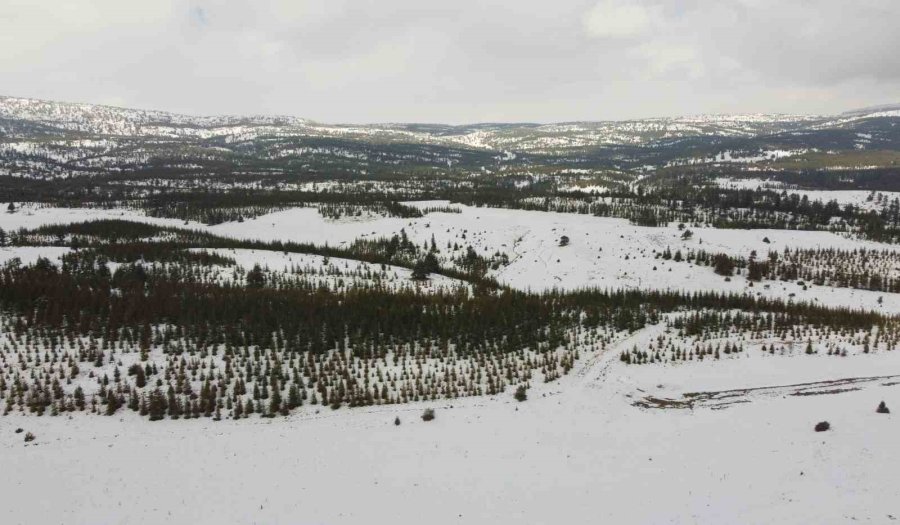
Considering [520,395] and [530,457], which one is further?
[520,395]

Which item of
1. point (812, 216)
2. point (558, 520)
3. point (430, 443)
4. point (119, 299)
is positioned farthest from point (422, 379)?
point (812, 216)

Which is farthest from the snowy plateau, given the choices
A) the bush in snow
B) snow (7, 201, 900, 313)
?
snow (7, 201, 900, 313)

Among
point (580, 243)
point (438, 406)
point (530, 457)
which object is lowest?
point (438, 406)

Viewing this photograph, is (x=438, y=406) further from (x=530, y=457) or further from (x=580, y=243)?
(x=580, y=243)

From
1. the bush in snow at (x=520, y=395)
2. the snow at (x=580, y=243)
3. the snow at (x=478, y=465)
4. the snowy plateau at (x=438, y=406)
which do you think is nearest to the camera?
the snow at (x=478, y=465)

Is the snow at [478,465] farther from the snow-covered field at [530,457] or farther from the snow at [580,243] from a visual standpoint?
the snow at [580,243]

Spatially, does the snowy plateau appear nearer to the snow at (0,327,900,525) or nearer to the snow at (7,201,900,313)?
the snow at (0,327,900,525)

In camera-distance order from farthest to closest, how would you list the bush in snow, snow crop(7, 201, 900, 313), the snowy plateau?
snow crop(7, 201, 900, 313) < the bush in snow < the snowy plateau

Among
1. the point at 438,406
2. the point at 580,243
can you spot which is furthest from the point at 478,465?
the point at 580,243

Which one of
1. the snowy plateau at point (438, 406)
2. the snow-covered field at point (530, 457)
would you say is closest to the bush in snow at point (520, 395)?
the snowy plateau at point (438, 406)
